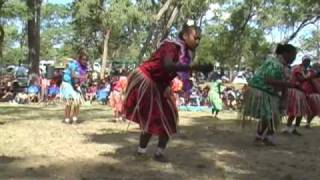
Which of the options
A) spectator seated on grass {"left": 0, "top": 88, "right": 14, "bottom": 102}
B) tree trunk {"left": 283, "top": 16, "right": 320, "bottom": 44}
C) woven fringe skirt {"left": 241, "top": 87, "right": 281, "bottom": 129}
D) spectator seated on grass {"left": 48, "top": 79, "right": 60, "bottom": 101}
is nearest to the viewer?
woven fringe skirt {"left": 241, "top": 87, "right": 281, "bottom": 129}

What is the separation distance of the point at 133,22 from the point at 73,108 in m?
24.3

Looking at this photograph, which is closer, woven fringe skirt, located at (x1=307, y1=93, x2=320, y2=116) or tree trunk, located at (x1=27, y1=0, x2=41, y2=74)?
woven fringe skirt, located at (x1=307, y1=93, x2=320, y2=116)

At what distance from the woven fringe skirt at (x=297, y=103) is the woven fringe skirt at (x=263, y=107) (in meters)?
2.43

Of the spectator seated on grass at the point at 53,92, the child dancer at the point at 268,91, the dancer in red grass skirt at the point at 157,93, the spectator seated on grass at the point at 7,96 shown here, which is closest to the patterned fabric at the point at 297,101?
the child dancer at the point at 268,91

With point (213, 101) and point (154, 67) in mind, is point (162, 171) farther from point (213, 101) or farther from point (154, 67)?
point (213, 101)

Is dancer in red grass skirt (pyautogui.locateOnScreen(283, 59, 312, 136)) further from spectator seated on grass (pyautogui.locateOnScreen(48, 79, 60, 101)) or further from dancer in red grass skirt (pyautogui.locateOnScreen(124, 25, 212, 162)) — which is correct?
spectator seated on grass (pyautogui.locateOnScreen(48, 79, 60, 101))

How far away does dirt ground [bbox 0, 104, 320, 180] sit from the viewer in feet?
26.2

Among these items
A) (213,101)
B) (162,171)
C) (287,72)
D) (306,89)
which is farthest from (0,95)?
(162,171)

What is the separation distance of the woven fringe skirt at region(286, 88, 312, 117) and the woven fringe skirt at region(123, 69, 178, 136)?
4.99m

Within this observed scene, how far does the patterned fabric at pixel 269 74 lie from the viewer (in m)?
10.6

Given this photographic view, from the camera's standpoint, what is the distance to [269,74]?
34.8 ft

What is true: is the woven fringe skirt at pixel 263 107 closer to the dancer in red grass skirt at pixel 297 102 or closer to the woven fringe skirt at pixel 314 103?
the dancer in red grass skirt at pixel 297 102

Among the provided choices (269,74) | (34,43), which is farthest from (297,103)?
(34,43)

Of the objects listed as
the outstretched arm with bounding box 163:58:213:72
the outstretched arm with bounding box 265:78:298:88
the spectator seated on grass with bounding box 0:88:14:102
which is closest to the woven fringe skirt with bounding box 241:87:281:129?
the outstretched arm with bounding box 265:78:298:88
